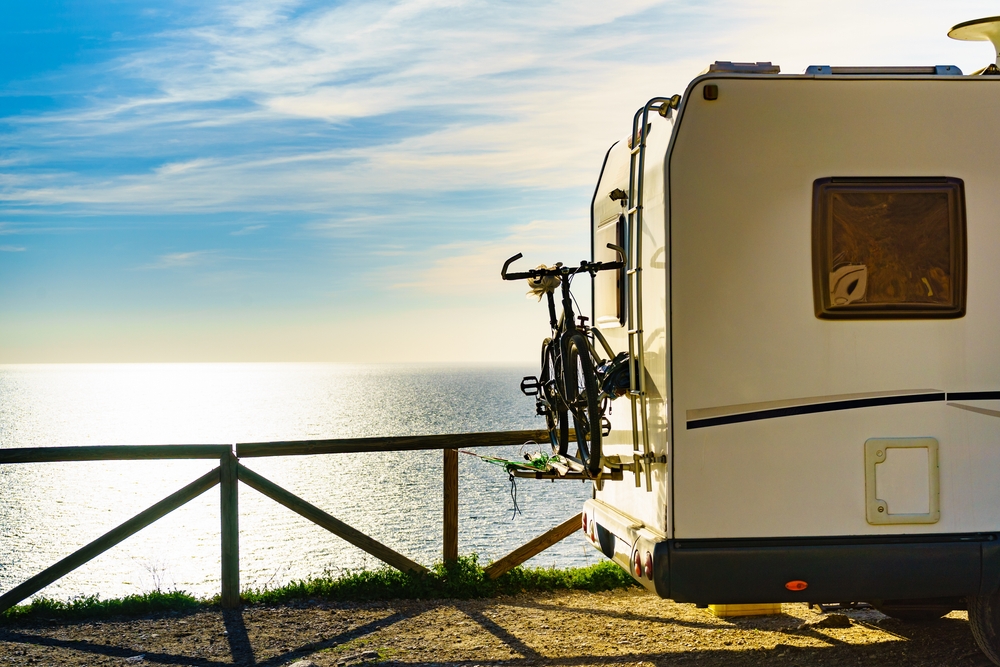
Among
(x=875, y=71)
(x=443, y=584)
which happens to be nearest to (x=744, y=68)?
(x=875, y=71)

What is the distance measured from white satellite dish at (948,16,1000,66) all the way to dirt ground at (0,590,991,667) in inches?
142

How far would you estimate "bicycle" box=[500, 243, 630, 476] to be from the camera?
17.3 feet

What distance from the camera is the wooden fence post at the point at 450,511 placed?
7.47 meters

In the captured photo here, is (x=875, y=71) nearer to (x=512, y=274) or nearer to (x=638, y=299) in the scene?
(x=638, y=299)

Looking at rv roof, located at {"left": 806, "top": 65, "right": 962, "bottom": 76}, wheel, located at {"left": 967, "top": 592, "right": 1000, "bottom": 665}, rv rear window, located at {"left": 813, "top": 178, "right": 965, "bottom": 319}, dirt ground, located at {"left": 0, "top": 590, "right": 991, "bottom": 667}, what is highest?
rv roof, located at {"left": 806, "top": 65, "right": 962, "bottom": 76}

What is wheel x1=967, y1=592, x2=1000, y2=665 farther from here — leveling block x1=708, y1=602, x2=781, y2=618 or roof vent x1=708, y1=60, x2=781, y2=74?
roof vent x1=708, y1=60, x2=781, y2=74

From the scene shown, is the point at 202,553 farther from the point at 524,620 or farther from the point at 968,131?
the point at 968,131

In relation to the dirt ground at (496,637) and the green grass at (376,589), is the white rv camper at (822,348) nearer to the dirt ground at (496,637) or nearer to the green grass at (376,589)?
the dirt ground at (496,637)

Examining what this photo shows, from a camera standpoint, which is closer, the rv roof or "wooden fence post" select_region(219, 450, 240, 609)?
the rv roof

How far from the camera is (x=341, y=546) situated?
2075 cm

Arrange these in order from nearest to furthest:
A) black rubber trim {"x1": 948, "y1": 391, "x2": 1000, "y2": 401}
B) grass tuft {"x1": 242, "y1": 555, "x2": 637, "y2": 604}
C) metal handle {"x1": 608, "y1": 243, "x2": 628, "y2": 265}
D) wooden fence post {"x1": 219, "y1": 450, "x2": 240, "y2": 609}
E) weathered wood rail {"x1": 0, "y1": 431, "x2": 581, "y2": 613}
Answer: black rubber trim {"x1": 948, "y1": 391, "x2": 1000, "y2": 401}, metal handle {"x1": 608, "y1": 243, "x2": 628, "y2": 265}, weathered wood rail {"x1": 0, "y1": 431, "x2": 581, "y2": 613}, wooden fence post {"x1": 219, "y1": 450, "x2": 240, "y2": 609}, grass tuft {"x1": 242, "y1": 555, "x2": 637, "y2": 604}

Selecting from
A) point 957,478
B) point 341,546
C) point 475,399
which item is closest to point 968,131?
point 957,478

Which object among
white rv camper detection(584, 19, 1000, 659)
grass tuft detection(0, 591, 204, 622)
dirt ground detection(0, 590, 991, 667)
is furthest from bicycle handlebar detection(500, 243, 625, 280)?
grass tuft detection(0, 591, 204, 622)

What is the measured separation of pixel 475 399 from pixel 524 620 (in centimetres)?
8296
